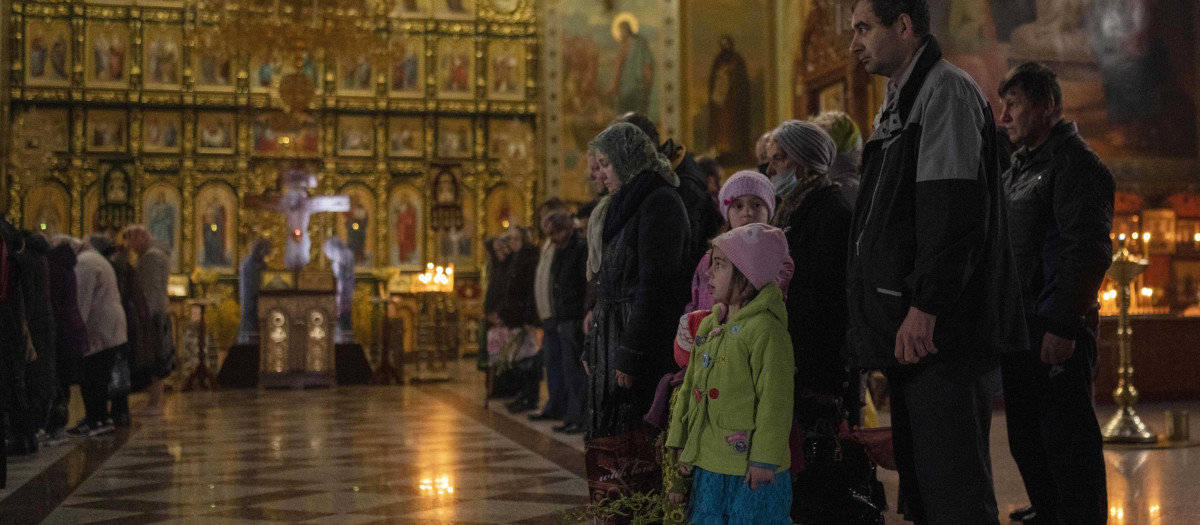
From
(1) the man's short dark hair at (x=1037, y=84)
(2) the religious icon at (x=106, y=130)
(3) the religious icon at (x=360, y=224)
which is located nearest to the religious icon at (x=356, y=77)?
(3) the religious icon at (x=360, y=224)

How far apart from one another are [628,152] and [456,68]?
16.1m

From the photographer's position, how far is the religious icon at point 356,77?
758 inches

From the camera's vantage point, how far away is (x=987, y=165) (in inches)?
101

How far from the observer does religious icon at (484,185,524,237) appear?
19.4m

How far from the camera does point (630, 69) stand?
1859 cm

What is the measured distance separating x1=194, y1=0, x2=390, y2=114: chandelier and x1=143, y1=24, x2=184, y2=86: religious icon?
5537 millimetres

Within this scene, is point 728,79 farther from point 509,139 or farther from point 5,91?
point 5,91

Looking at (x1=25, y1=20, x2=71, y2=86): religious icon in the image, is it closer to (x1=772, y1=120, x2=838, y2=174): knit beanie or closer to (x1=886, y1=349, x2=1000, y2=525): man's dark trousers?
(x1=772, y1=120, x2=838, y2=174): knit beanie

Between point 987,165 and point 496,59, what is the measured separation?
17.6 m

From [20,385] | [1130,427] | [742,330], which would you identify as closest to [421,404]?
[20,385]

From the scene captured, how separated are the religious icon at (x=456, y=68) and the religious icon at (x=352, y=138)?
4.62 feet

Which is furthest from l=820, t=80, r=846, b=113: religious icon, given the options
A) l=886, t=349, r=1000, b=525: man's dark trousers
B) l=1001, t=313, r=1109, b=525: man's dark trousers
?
l=886, t=349, r=1000, b=525: man's dark trousers

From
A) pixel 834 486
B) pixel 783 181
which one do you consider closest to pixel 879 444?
pixel 834 486

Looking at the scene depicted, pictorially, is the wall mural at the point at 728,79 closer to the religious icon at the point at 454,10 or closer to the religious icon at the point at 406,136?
the religious icon at the point at 454,10
